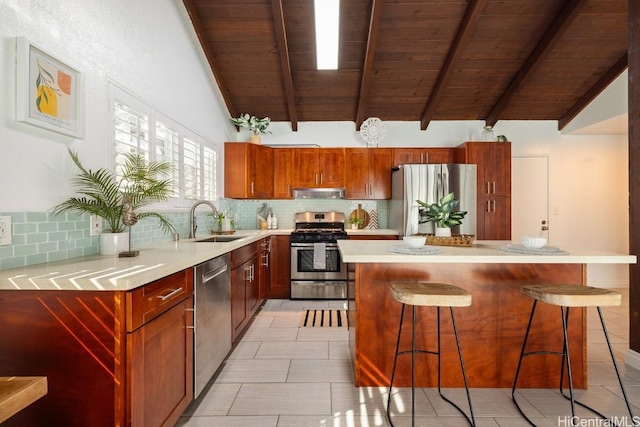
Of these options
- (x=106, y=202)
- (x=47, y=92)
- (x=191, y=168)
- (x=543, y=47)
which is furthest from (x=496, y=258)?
(x=543, y=47)

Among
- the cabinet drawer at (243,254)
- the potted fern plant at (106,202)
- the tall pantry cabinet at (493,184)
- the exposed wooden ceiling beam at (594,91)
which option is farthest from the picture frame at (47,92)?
the exposed wooden ceiling beam at (594,91)

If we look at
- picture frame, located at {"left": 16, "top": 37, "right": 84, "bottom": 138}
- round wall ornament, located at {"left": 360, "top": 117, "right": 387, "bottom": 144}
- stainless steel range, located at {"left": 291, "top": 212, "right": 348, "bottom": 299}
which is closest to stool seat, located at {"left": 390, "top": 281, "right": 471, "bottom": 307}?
picture frame, located at {"left": 16, "top": 37, "right": 84, "bottom": 138}

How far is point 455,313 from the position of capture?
2.33 m

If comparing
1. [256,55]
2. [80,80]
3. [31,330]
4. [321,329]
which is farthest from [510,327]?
[256,55]

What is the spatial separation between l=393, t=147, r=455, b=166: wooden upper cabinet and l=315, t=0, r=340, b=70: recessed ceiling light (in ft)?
5.07

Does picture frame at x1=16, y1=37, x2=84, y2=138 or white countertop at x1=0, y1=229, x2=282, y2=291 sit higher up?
picture frame at x1=16, y1=37, x2=84, y2=138

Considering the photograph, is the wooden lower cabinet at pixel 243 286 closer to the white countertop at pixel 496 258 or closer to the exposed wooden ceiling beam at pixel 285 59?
the white countertop at pixel 496 258

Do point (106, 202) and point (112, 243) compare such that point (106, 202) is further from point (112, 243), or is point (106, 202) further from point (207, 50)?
point (207, 50)

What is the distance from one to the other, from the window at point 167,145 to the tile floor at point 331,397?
1.62 metres

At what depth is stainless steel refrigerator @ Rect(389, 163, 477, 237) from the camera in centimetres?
442

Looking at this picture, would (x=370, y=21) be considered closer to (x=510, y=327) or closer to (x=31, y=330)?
(x=510, y=327)

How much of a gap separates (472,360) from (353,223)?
10.1ft

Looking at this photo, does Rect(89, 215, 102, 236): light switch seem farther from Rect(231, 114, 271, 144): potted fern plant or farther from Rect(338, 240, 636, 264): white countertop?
Rect(231, 114, 271, 144): potted fern plant

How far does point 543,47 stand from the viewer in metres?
3.93
